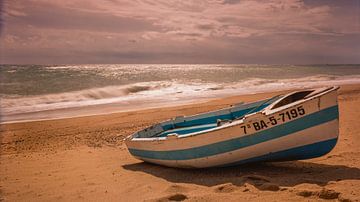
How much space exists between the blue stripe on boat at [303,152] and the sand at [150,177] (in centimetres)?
26

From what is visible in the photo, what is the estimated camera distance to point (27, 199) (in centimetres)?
493

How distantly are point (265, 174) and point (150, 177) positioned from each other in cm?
191

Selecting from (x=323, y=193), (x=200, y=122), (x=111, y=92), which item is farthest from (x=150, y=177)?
(x=111, y=92)

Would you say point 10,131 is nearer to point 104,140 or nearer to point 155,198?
point 104,140

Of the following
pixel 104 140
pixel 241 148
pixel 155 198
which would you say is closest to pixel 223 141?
pixel 241 148

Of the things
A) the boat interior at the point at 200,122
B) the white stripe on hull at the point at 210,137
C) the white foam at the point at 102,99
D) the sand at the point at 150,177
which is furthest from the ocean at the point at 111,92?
the white stripe on hull at the point at 210,137

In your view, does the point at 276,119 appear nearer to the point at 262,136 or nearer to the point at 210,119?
the point at 262,136

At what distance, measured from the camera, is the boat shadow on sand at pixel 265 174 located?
4.70 metres

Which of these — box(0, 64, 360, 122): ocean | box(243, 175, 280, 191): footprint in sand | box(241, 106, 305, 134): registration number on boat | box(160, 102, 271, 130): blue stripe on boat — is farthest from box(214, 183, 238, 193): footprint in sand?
box(0, 64, 360, 122): ocean

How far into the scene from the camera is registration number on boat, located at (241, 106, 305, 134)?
472 centimetres

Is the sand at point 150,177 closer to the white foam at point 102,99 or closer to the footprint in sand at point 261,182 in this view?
the footprint in sand at point 261,182

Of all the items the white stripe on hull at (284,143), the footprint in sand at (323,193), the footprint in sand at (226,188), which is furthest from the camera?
the white stripe on hull at (284,143)

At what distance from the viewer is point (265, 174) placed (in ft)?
16.8

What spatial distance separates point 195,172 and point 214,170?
1.08ft
